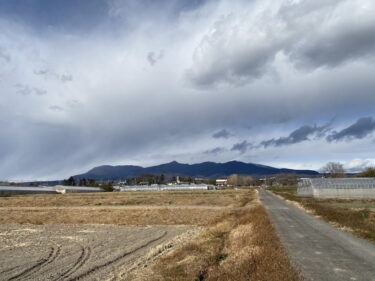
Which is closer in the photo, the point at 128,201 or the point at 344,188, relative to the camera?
the point at 128,201

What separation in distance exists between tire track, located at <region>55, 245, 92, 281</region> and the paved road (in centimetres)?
922

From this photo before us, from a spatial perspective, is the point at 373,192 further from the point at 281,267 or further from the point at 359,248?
the point at 281,267

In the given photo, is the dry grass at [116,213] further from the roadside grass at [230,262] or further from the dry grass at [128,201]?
the roadside grass at [230,262]

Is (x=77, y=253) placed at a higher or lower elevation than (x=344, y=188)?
lower

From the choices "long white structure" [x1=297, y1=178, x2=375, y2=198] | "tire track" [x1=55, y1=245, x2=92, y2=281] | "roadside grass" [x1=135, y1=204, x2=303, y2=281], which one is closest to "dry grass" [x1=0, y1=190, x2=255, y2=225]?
"roadside grass" [x1=135, y1=204, x2=303, y2=281]

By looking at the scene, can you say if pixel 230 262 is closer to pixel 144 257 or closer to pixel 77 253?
pixel 144 257

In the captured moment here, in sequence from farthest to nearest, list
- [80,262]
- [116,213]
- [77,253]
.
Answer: [116,213]
[77,253]
[80,262]

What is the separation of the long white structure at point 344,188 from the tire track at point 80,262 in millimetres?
69037

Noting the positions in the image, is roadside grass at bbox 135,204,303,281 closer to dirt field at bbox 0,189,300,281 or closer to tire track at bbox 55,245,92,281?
dirt field at bbox 0,189,300,281

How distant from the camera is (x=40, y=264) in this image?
49.7ft

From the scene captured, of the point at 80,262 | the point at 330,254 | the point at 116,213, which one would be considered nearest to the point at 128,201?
the point at 116,213

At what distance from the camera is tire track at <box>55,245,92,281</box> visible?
13.0m

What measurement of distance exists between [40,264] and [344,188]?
74.6 metres

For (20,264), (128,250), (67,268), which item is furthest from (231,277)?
(20,264)
